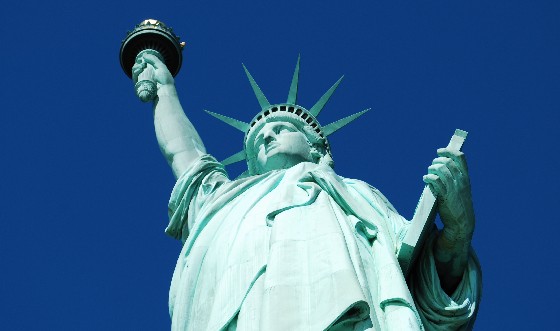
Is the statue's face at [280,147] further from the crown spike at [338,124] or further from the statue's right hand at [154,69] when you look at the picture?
the statue's right hand at [154,69]

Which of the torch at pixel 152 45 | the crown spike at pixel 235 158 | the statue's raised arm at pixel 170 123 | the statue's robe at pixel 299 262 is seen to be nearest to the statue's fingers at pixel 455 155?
the statue's robe at pixel 299 262

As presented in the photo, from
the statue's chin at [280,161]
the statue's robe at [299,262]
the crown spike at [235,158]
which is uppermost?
the crown spike at [235,158]

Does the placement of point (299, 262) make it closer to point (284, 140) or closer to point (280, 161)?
point (280, 161)

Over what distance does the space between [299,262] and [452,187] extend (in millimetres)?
1318

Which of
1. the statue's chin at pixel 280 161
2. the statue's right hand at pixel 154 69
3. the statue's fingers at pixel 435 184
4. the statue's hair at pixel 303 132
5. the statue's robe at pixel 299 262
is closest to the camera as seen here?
the statue's robe at pixel 299 262

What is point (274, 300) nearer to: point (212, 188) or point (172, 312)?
point (172, 312)

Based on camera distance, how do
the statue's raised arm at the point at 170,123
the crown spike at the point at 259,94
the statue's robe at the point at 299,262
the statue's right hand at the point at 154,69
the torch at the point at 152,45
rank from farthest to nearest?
the torch at the point at 152,45 < the statue's right hand at the point at 154,69 < the crown spike at the point at 259,94 < the statue's raised arm at the point at 170,123 < the statue's robe at the point at 299,262

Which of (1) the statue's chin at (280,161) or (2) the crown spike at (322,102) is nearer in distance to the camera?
(1) the statue's chin at (280,161)

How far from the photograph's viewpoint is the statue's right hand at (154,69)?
45.1ft

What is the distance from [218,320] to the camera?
934cm

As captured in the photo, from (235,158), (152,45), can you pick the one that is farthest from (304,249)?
(152,45)

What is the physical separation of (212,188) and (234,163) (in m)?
1.48

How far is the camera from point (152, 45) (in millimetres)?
14438

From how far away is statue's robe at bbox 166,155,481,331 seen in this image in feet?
29.2
